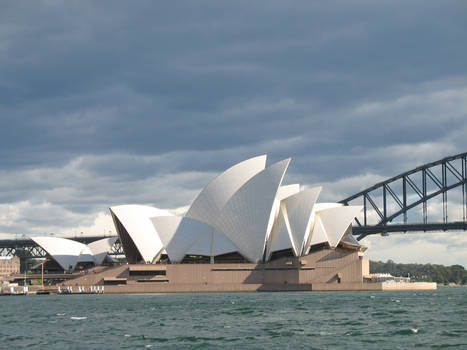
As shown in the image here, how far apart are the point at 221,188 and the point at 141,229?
16042mm

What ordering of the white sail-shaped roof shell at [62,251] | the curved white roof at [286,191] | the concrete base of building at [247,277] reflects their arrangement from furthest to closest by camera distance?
the white sail-shaped roof shell at [62,251] < the curved white roof at [286,191] < the concrete base of building at [247,277]

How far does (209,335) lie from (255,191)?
5743cm

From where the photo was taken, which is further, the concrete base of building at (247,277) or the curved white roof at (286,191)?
the curved white roof at (286,191)

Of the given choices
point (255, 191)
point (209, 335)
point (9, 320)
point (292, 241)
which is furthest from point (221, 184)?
point (209, 335)

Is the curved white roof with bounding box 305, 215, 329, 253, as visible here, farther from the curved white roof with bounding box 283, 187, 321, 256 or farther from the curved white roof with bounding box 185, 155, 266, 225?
the curved white roof with bounding box 185, 155, 266, 225

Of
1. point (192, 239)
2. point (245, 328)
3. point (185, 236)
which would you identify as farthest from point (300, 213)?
point (245, 328)

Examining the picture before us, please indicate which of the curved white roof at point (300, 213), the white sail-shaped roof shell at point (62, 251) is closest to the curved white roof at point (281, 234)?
the curved white roof at point (300, 213)

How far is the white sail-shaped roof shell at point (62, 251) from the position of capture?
121 m

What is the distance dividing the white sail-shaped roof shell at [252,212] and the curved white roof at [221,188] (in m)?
1.12

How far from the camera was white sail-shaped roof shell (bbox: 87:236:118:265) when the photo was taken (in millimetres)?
122250

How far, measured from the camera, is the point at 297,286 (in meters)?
98.2

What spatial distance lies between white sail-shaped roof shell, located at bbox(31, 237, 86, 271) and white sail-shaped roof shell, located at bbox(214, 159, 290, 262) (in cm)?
3282

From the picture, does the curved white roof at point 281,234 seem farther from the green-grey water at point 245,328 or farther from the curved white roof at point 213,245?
the green-grey water at point 245,328

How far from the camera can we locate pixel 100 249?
123m
